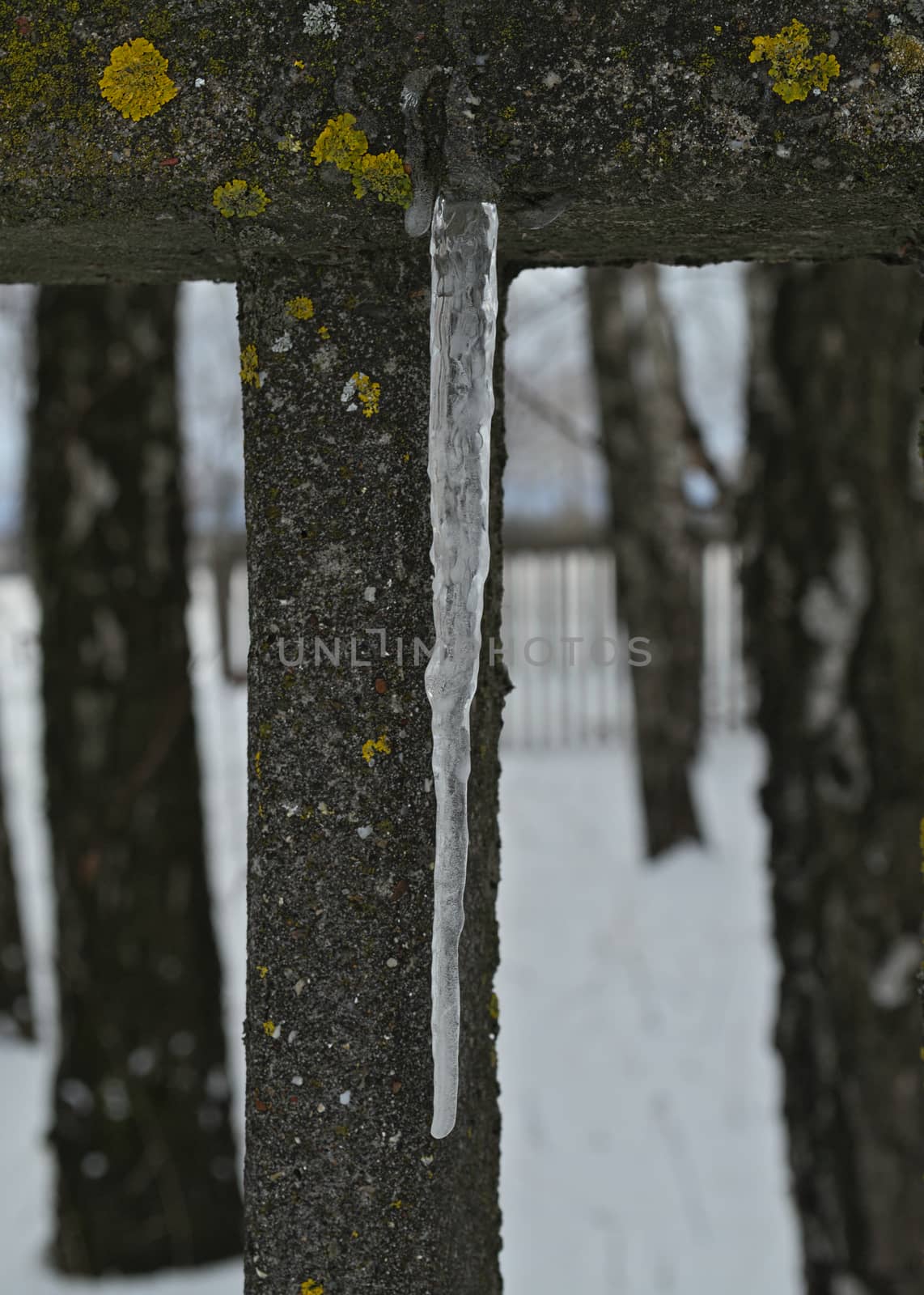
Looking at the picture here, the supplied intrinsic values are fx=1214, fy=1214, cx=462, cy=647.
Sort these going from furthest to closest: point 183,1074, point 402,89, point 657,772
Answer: point 657,772
point 183,1074
point 402,89

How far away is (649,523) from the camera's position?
7.43 meters

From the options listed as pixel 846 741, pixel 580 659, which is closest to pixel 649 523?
pixel 846 741

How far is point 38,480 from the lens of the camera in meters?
3.69

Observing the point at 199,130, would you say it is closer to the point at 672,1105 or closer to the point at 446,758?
the point at 446,758

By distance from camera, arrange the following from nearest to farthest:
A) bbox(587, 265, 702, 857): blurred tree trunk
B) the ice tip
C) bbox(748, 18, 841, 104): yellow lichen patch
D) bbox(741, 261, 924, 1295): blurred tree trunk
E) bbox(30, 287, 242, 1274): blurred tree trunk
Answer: bbox(748, 18, 841, 104): yellow lichen patch, the ice tip, bbox(741, 261, 924, 1295): blurred tree trunk, bbox(30, 287, 242, 1274): blurred tree trunk, bbox(587, 265, 702, 857): blurred tree trunk

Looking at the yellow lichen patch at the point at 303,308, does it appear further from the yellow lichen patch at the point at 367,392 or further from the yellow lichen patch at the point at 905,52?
the yellow lichen patch at the point at 905,52

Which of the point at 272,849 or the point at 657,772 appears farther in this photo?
the point at 657,772

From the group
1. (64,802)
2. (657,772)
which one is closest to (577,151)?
(64,802)

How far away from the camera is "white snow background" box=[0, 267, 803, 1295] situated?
12.4 feet

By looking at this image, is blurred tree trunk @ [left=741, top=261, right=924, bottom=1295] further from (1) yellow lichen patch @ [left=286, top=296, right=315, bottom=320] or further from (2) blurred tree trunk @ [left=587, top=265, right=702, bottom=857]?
(2) blurred tree trunk @ [left=587, top=265, right=702, bottom=857]

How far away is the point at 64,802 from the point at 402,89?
293 cm

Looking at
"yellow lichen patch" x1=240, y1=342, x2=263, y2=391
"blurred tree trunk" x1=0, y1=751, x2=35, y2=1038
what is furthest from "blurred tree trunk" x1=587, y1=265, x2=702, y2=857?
"yellow lichen patch" x1=240, y1=342, x2=263, y2=391

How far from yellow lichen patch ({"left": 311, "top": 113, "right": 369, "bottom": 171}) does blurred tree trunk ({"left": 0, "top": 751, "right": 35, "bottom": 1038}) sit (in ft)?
17.7

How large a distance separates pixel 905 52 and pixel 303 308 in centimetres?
58
